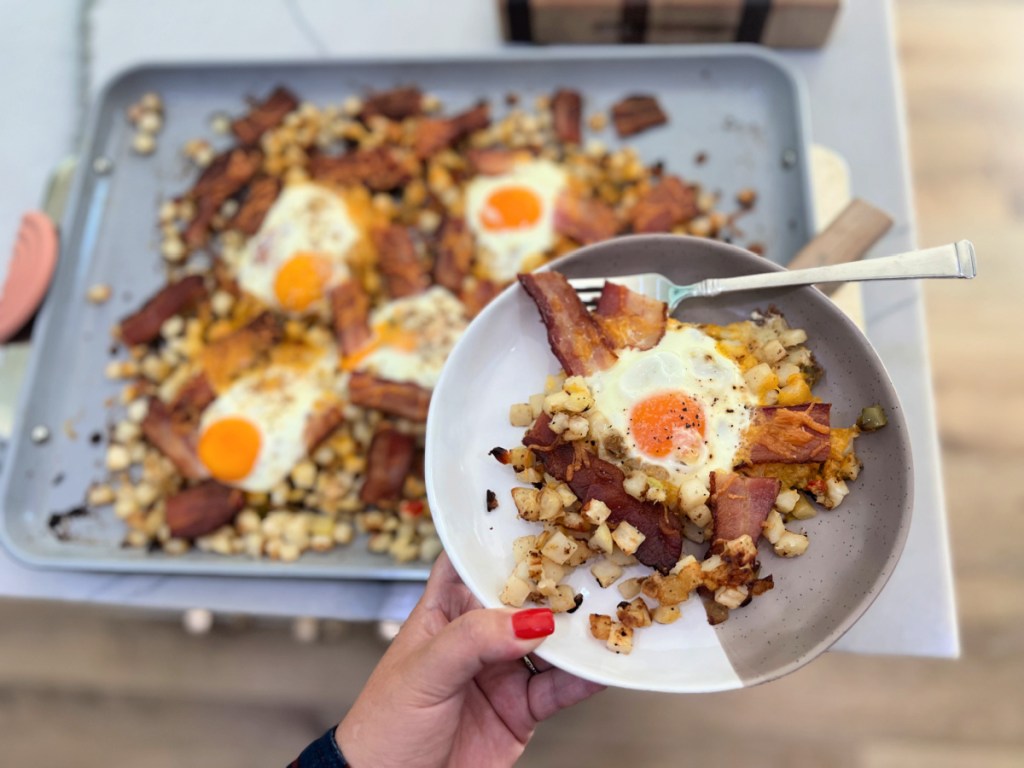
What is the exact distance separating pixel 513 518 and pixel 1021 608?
225 cm

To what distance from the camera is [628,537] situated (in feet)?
4.29

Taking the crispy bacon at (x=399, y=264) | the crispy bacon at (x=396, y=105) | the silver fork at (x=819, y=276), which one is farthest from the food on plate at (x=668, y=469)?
the crispy bacon at (x=396, y=105)

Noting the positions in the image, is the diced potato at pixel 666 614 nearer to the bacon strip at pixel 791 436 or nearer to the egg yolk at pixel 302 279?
the bacon strip at pixel 791 436

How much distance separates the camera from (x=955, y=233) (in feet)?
9.51

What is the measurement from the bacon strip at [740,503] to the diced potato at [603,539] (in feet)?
0.61

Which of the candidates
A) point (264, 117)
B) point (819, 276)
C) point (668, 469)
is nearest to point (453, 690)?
point (668, 469)

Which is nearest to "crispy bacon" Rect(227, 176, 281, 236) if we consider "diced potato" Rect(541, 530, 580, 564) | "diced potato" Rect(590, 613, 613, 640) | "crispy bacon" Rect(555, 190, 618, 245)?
"crispy bacon" Rect(555, 190, 618, 245)

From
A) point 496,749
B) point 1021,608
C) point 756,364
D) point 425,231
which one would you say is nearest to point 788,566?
point 756,364

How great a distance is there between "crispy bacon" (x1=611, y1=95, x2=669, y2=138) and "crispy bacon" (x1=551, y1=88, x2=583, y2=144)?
0.12m

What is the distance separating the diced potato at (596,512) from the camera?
4.29 ft

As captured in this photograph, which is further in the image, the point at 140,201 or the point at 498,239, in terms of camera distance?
the point at 140,201

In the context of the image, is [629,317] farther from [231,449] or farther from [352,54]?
[352,54]

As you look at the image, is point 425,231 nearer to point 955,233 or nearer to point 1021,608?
point 955,233

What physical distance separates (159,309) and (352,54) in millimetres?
1096
